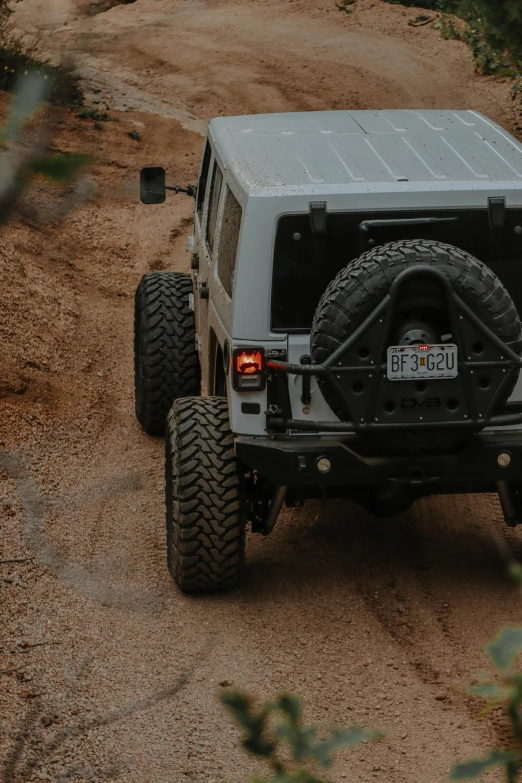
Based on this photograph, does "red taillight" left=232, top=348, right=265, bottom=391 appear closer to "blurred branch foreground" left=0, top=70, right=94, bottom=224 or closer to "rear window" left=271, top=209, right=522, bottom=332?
"rear window" left=271, top=209, right=522, bottom=332

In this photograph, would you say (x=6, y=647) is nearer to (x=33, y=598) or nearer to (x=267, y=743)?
(x=33, y=598)

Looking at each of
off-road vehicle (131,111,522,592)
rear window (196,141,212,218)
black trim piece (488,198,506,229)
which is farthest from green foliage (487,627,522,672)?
rear window (196,141,212,218)

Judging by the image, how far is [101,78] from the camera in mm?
20156

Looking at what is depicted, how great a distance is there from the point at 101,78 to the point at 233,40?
4041mm

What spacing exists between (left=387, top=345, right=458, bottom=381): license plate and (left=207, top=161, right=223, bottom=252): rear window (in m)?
1.89

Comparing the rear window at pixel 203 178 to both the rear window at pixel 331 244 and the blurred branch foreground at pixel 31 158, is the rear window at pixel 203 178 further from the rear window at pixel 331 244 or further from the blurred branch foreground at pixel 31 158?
the blurred branch foreground at pixel 31 158

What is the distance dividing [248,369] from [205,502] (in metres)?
0.73

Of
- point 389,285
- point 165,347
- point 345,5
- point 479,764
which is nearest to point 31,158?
point 479,764

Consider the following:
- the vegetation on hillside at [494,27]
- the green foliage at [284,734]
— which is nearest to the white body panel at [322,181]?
the vegetation on hillside at [494,27]

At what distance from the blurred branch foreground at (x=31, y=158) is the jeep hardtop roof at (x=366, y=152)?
3.82m

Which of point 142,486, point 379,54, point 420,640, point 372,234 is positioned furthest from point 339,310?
point 379,54

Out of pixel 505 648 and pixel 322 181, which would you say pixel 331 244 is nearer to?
pixel 322 181

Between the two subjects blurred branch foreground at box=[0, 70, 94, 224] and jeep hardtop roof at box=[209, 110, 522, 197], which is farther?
jeep hardtop roof at box=[209, 110, 522, 197]

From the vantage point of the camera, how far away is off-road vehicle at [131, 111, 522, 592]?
16.2 ft
